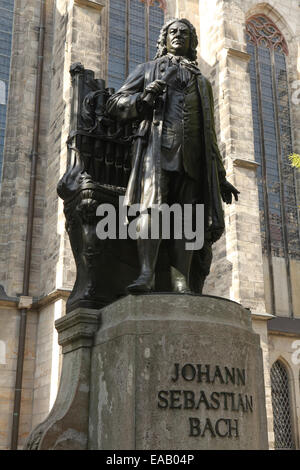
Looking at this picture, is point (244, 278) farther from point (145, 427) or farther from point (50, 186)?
point (145, 427)

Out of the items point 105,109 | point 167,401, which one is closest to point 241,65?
point 105,109

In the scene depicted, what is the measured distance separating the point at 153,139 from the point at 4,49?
13.5m

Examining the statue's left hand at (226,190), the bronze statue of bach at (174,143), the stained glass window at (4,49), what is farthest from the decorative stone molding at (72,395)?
the stained glass window at (4,49)

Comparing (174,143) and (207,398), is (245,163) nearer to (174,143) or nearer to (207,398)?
(174,143)

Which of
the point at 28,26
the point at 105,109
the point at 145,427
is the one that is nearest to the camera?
the point at 145,427

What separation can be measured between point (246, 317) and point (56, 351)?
29.9 ft

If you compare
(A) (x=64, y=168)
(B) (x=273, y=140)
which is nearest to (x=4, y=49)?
(A) (x=64, y=168)

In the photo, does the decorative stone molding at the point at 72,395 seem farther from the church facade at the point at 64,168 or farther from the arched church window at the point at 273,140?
the arched church window at the point at 273,140

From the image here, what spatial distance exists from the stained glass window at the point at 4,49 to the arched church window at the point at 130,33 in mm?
2900

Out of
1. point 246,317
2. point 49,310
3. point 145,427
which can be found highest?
point 49,310

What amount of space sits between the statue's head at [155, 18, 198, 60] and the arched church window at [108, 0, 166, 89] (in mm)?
12609

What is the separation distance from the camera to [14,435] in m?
12.6

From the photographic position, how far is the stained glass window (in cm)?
1572

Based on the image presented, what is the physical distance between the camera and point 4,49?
16.1 meters
